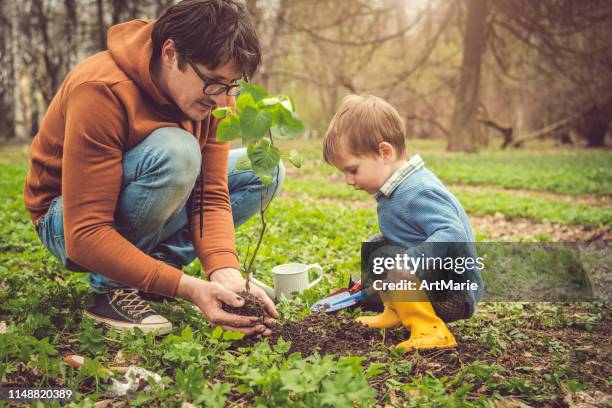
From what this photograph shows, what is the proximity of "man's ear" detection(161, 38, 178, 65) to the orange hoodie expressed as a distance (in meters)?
0.09

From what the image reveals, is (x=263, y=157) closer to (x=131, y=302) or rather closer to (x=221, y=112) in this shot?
(x=221, y=112)

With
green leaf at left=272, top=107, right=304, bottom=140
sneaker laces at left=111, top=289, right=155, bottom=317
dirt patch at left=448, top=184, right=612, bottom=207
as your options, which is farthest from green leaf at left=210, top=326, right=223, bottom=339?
dirt patch at left=448, top=184, right=612, bottom=207

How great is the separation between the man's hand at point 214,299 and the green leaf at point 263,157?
0.49 meters

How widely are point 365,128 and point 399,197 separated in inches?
13.9

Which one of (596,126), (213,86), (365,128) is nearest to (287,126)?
(213,86)

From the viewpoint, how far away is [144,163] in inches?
83.7

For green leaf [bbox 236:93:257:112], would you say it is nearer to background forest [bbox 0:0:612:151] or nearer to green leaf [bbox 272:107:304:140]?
green leaf [bbox 272:107:304:140]

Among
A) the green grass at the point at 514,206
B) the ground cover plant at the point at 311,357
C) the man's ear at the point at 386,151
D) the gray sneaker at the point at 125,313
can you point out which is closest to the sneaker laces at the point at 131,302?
the gray sneaker at the point at 125,313

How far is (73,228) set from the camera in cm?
195

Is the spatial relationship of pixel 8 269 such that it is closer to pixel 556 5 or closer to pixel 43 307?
pixel 43 307

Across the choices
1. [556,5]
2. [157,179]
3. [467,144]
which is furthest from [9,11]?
[157,179]

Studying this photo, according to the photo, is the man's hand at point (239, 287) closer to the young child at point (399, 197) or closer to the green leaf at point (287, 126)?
the young child at point (399, 197)

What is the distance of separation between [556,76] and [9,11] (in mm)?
20939

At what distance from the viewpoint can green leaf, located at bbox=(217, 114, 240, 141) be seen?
1.81 m
